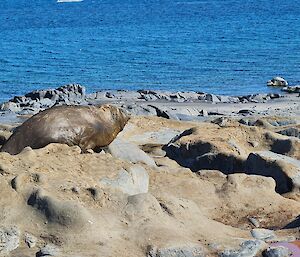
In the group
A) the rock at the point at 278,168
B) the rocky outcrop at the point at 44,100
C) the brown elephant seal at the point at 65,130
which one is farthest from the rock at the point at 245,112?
the rock at the point at 278,168

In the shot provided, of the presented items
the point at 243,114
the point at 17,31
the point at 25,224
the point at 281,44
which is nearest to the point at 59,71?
the point at 281,44

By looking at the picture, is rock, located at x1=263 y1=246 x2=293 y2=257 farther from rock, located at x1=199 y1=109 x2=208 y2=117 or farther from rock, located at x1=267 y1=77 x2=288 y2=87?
rock, located at x1=267 y1=77 x2=288 y2=87

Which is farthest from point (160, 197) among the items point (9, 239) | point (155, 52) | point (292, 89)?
point (155, 52)

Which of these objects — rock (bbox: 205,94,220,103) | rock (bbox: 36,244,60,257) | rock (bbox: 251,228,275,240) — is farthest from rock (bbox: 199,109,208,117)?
rock (bbox: 36,244,60,257)

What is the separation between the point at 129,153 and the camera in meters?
12.6

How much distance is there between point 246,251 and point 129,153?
4.14 metres

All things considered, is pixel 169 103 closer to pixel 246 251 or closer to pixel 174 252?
pixel 246 251

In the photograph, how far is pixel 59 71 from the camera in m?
38.5

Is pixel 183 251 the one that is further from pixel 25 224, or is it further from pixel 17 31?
pixel 17 31

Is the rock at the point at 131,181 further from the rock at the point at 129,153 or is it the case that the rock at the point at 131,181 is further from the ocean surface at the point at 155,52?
the ocean surface at the point at 155,52

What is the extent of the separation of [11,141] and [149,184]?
8.96ft

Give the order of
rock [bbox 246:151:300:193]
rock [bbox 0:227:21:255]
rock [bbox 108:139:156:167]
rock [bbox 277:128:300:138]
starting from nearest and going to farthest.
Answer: rock [bbox 0:227:21:255], rock [bbox 246:151:300:193], rock [bbox 108:139:156:167], rock [bbox 277:128:300:138]

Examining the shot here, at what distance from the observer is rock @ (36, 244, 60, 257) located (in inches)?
335

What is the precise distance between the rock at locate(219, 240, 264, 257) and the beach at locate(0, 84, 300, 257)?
0.01 metres
